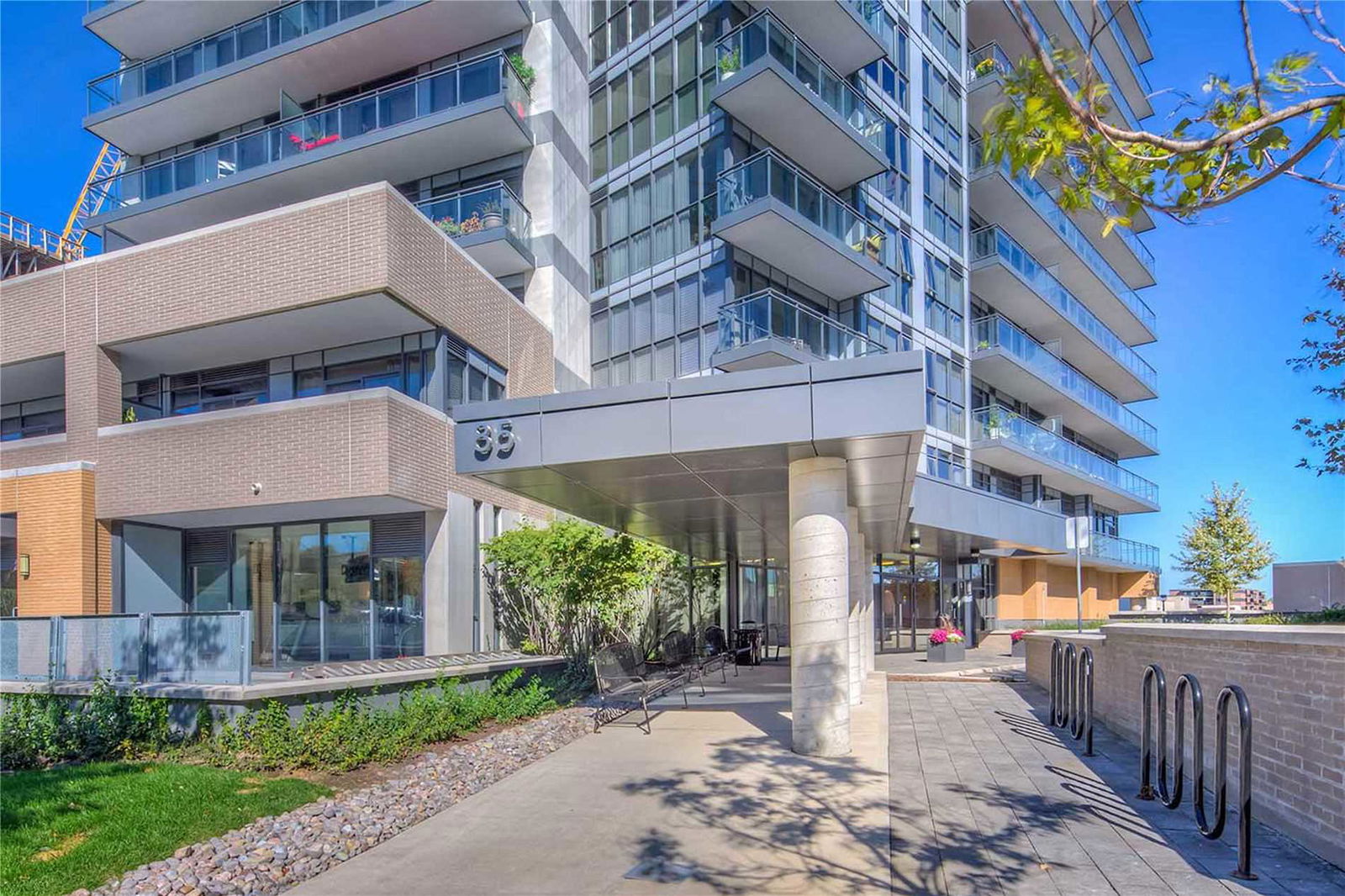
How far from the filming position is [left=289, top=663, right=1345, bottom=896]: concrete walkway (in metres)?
5.90

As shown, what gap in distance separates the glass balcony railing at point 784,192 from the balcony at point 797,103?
3.97 feet

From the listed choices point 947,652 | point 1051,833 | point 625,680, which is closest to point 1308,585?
point 947,652

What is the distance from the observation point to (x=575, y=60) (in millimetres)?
25844

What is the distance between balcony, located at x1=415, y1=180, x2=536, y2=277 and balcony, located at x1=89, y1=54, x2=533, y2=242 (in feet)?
4.31

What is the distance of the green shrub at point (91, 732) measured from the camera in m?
9.88

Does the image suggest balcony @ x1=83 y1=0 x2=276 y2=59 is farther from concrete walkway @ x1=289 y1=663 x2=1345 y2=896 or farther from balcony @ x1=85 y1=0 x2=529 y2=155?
concrete walkway @ x1=289 y1=663 x2=1345 y2=896

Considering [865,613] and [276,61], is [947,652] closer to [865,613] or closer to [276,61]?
[865,613]

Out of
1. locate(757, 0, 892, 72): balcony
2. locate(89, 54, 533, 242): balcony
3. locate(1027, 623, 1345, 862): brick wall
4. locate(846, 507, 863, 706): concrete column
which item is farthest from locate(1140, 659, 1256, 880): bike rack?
locate(757, 0, 892, 72): balcony

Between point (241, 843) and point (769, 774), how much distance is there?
4.66 m

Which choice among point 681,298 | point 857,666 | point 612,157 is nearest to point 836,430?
point 857,666

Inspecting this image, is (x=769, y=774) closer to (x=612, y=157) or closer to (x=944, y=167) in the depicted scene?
(x=612, y=157)

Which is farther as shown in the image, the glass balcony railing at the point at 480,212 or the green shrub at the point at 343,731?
the glass balcony railing at the point at 480,212

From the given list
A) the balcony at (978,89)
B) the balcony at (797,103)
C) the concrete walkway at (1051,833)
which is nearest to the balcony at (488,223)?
the balcony at (797,103)

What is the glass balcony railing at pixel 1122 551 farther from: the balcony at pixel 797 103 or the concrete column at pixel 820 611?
the concrete column at pixel 820 611
